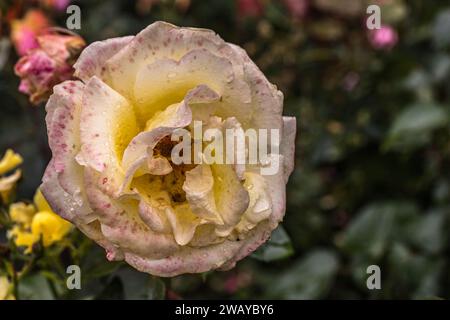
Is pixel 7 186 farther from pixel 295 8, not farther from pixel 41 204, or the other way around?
pixel 295 8

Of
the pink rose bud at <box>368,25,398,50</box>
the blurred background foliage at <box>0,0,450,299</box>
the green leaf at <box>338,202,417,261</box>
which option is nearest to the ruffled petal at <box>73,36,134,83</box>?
the blurred background foliage at <box>0,0,450,299</box>

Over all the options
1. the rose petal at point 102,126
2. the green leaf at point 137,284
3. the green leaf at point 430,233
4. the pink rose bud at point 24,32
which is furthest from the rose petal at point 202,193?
the green leaf at point 430,233

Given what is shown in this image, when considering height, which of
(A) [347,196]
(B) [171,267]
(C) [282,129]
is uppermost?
(C) [282,129]

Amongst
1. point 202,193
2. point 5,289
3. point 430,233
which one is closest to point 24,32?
point 5,289

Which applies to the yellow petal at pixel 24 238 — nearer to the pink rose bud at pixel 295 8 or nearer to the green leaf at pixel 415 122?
the green leaf at pixel 415 122
